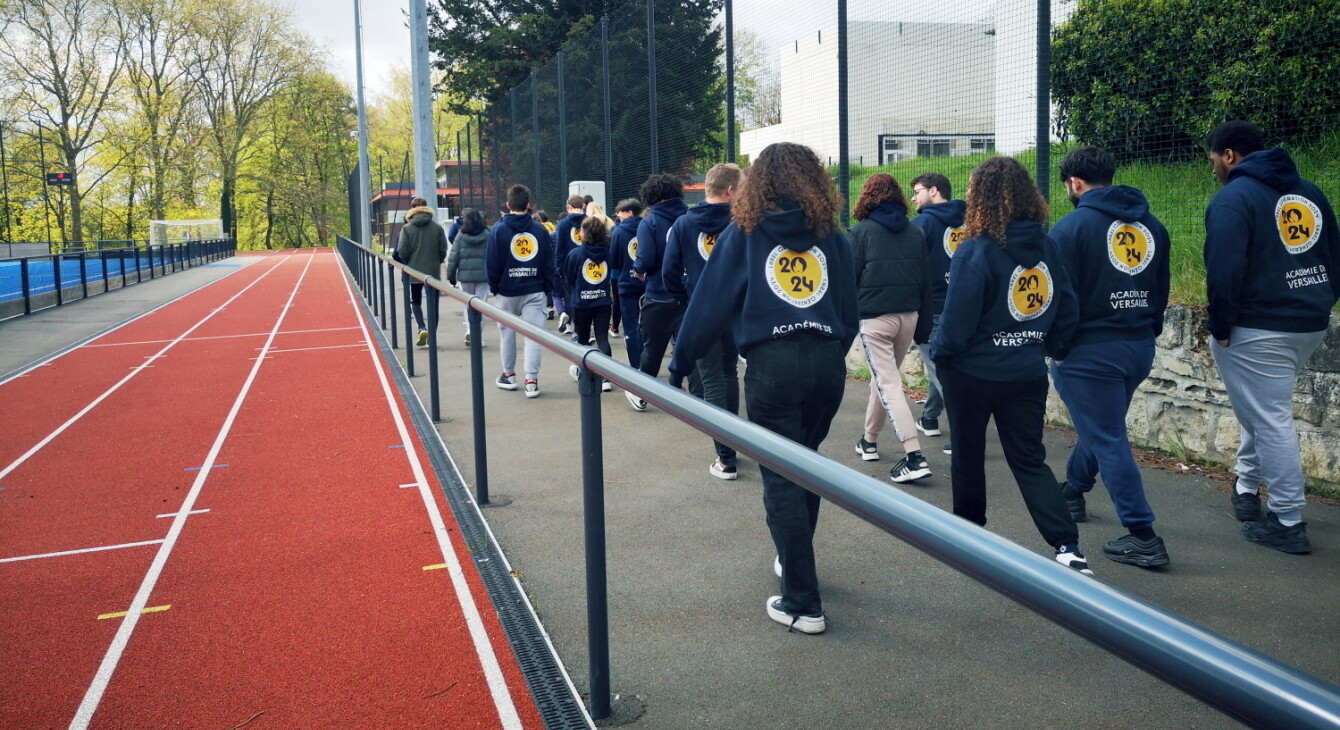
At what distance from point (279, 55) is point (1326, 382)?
59192mm

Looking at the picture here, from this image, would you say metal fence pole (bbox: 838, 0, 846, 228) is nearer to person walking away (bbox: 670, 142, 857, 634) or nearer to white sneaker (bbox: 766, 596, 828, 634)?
person walking away (bbox: 670, 142, 857, 634)

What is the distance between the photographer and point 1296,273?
14.6 ft

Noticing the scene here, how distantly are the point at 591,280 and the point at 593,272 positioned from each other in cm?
8

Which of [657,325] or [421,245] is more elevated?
[421,245]

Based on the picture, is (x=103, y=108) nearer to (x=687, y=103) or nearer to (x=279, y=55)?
(x=279, y=55)

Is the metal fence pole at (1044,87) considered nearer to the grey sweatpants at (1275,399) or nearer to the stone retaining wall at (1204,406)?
the stone retaining wall at (1204,406)

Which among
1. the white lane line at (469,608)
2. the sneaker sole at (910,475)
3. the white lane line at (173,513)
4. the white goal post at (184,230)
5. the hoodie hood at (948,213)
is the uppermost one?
the white goal post at (184,230)

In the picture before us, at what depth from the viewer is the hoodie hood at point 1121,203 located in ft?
14.4

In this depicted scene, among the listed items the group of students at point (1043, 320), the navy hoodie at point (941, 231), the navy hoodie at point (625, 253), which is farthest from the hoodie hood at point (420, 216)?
the group of students at point (1043, 320)

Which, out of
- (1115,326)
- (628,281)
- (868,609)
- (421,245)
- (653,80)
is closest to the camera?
(868,609)

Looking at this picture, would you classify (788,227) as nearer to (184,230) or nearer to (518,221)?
(518,221)

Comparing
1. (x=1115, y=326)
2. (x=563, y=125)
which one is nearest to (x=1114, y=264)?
(x=1115, y=326)

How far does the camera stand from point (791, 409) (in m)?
3.77

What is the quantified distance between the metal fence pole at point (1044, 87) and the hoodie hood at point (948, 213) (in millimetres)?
750
